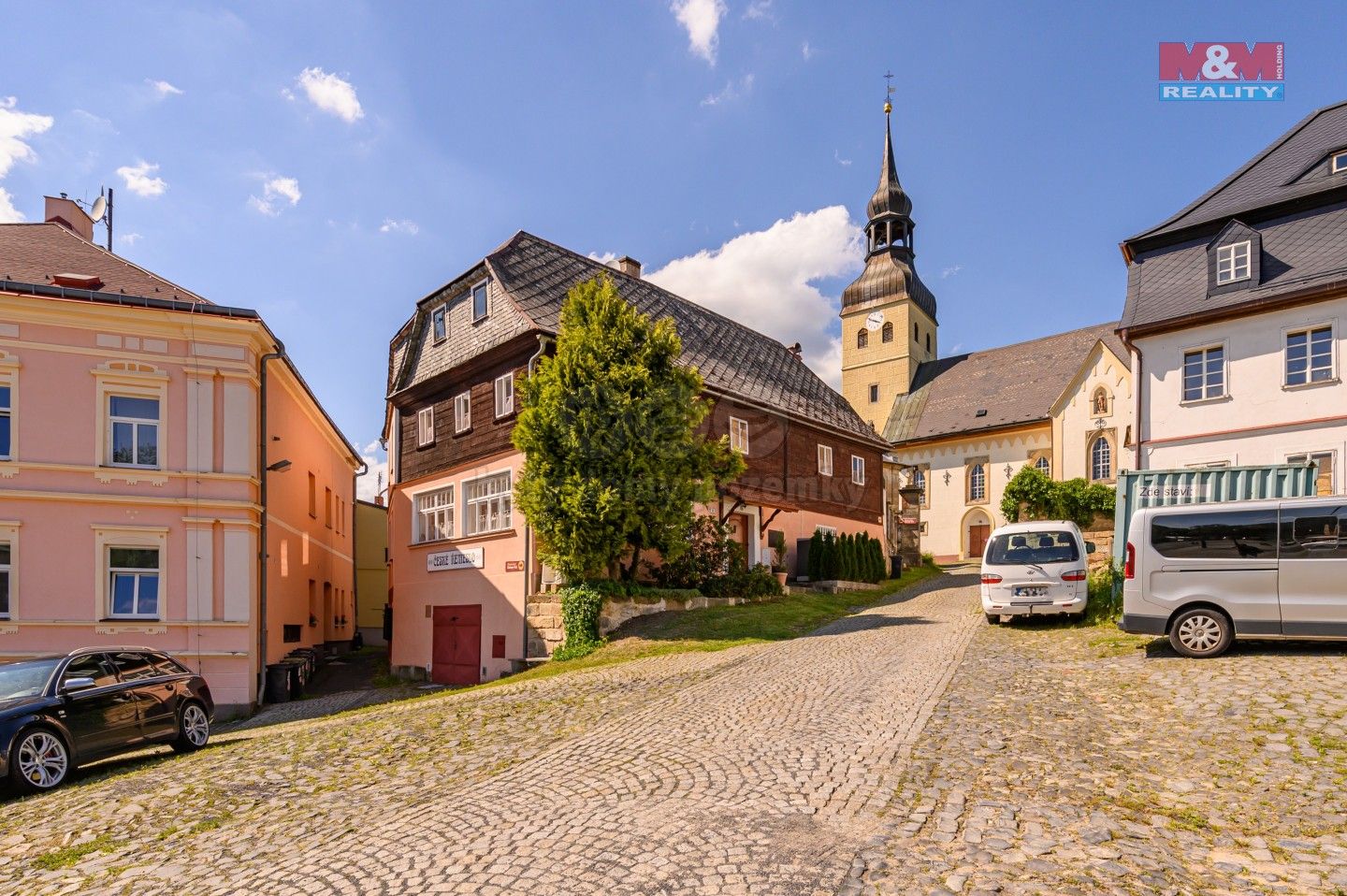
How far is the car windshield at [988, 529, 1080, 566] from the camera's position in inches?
639

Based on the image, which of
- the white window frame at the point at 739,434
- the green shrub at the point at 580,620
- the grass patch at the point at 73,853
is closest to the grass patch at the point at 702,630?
Answer: the green shrub at the point at 580,620

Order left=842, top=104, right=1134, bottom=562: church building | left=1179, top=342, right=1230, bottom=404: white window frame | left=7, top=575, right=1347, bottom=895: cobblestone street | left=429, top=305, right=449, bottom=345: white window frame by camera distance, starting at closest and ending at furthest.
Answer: left=7, top=575, right=1347, bottom=895: cobblestone street → left=1179, top=342, right=1230, bottom=404: white window frame → left=429, top=305, right=449, bottom=345: white window frame → left=842, top=104, right=1134, bottom=562: church building

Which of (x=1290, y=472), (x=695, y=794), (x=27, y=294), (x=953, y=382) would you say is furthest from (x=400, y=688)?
(x=953, y=382)

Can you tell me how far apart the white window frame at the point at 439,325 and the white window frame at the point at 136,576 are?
34.5 feet

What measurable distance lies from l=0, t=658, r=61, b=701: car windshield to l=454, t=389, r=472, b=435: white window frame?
45.8 ft

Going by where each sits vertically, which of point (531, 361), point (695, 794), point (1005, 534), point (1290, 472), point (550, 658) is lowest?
point (550, 658)

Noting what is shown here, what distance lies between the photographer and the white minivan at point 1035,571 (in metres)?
15.8

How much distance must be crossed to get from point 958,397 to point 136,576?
46218mm

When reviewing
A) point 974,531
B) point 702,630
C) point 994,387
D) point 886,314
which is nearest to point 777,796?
point 702,630

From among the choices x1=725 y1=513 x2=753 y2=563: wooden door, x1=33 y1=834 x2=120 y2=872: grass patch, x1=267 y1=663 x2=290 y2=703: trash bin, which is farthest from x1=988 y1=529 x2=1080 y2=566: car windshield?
x1=267 y1=663 x2=290 y2=703: trash bin

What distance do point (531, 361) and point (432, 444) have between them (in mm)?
6537

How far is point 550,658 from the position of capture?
19.0 metres

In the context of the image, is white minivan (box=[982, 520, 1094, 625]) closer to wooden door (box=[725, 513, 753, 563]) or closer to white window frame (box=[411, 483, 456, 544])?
wooden door (box=[725, 513, 753, 563])

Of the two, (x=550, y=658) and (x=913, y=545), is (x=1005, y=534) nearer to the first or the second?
(x=550, y=658)
